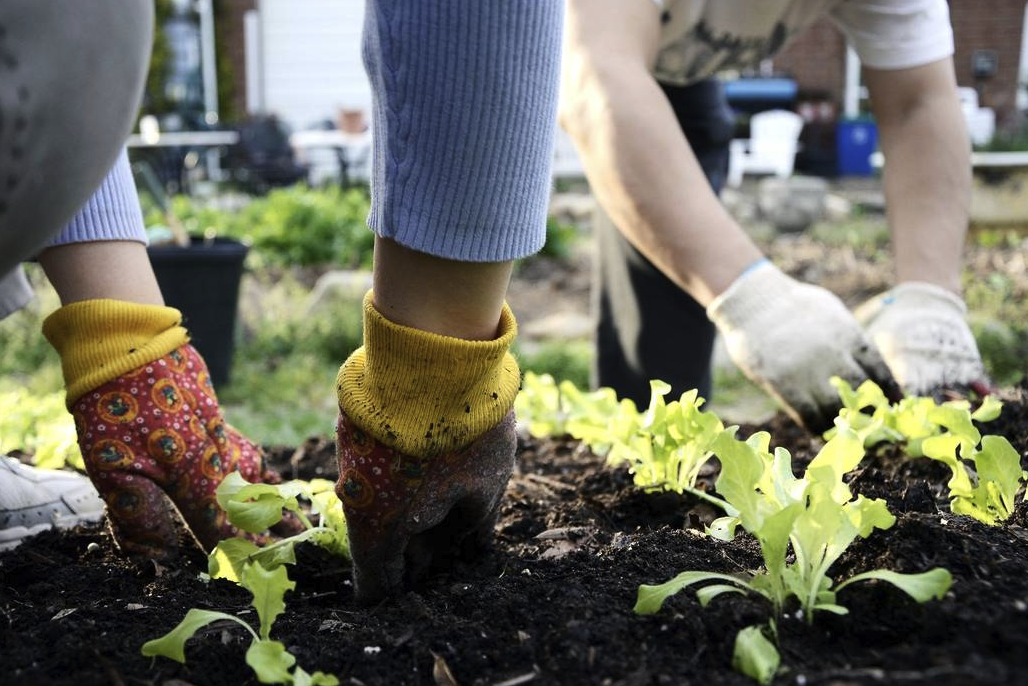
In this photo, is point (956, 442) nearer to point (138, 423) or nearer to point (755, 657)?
point (755, 657)

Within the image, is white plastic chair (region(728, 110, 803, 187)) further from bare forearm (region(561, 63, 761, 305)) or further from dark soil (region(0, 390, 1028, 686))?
dark soil (region(0, 390, 1028, 686))

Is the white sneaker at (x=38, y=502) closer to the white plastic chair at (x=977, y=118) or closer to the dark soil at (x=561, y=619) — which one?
the dark soil at (x=561, y=619)

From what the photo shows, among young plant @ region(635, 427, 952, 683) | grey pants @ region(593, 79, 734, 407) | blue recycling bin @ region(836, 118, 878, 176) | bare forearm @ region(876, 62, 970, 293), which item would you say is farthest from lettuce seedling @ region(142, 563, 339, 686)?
blue recycling bin @ region(836, 118, 878, 176)

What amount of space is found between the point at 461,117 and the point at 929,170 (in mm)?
1795

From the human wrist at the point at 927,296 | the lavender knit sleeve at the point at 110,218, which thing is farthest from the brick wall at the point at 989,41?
the lavender knit sleeve at the point at 110,218

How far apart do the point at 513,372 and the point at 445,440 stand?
0.15m

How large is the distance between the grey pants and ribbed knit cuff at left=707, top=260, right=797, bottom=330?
35.2 inches

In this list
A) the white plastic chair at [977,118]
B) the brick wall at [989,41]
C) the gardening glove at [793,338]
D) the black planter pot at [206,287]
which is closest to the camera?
the gardening glove at [793,338]

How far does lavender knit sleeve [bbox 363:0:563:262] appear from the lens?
832 mm

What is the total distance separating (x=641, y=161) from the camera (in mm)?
1821

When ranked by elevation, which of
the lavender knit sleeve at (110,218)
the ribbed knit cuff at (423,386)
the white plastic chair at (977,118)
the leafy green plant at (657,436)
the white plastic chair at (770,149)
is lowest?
the white plastic chair at (770,149)

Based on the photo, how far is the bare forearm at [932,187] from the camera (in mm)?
2273

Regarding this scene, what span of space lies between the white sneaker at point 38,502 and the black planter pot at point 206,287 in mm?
2276

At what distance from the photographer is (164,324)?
4.65 feet
